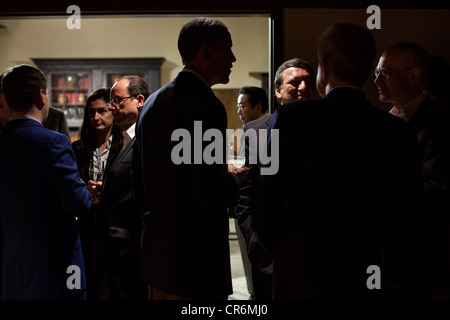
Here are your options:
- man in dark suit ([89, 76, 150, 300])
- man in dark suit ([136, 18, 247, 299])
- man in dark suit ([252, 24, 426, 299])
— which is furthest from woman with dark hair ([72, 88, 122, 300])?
man in dark suit ([252, 24, 426, 299])

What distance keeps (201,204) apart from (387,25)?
6.08 ft

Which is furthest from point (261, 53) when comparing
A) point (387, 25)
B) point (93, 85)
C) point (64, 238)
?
point (64, 238)

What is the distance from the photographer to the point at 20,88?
5.95ft

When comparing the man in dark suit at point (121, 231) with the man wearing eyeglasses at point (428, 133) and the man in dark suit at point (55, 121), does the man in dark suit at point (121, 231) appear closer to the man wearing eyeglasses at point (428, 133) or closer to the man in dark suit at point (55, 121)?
the man in dark suit at point (55, 121)

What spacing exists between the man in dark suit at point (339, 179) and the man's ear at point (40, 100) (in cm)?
105

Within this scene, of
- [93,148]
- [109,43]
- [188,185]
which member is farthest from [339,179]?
[109,43]

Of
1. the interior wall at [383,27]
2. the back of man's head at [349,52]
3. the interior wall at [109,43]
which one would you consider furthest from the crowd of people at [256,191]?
the interior wall at [109,43]

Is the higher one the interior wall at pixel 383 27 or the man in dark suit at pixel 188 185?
the interior wall at pixel 383 27

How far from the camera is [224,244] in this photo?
160 centimetres

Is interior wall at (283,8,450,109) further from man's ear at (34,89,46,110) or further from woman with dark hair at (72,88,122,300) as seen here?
man's ear at (34,89,46,110)

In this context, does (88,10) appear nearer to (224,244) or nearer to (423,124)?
(224,244)

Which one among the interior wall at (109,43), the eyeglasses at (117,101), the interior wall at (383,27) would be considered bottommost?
the eyeglasses at (117,101)

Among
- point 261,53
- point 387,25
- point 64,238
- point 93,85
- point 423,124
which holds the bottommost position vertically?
point 64,238

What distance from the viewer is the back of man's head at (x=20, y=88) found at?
Result: 1.81m
